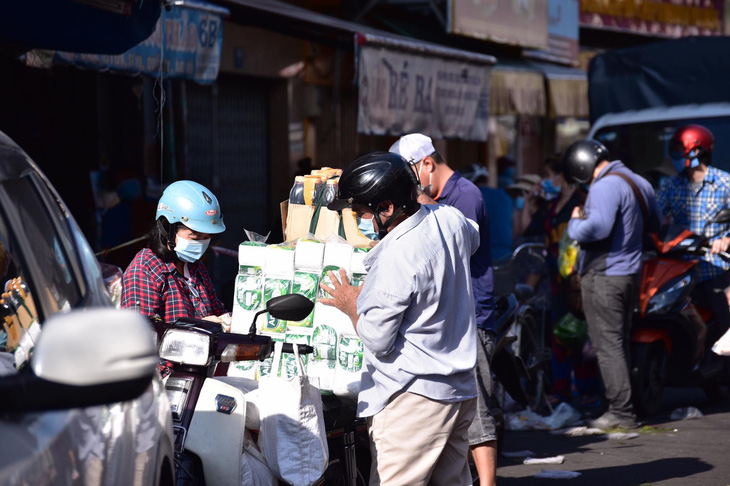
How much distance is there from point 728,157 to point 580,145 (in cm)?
261

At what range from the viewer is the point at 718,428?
27.1 ft

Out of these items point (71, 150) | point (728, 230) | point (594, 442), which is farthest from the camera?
point (71, 150)

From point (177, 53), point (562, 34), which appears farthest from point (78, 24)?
point (562, 34)

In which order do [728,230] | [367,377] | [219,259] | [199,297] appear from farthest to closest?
[219,259] < [728,230] < [199,297] < [367,377]

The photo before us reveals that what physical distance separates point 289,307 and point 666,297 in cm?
533

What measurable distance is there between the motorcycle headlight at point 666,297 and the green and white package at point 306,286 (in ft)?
14.2

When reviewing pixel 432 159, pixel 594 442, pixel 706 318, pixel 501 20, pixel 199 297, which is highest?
pixel 501 20

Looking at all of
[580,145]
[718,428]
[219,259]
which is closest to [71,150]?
[219,259]

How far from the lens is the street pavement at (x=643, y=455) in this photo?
6.75m

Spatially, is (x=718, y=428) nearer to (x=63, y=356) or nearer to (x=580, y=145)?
(x=580, y=145)

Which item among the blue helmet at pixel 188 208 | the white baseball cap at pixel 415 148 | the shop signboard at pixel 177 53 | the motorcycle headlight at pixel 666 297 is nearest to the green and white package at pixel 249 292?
the blue helmet at pixel 188 208

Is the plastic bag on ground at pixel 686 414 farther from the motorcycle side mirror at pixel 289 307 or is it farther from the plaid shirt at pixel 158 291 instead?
the motorcycle side mirror at pixel 289 307

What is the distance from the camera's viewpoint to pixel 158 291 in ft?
15.8

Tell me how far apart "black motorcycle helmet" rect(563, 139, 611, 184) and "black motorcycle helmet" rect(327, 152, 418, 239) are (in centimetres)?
414
